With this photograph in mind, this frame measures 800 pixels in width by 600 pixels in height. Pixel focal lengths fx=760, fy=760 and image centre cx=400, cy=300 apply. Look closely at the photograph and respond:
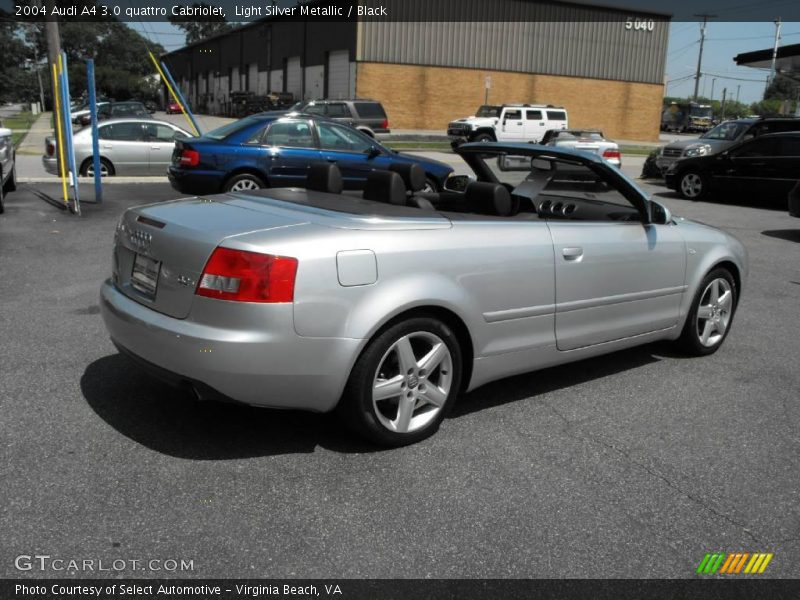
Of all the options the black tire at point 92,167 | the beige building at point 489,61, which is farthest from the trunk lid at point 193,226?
A: the beige building at point 489,61

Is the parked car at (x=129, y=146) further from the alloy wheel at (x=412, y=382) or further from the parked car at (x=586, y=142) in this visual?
the alloy wheel at (x=412, y=382)

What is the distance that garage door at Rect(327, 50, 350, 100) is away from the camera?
45.2 meters

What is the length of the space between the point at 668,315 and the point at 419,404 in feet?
6.99

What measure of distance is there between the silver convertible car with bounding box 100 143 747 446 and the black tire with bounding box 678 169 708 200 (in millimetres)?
12743

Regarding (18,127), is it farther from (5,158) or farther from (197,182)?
(197,182)

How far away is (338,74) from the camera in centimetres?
4647

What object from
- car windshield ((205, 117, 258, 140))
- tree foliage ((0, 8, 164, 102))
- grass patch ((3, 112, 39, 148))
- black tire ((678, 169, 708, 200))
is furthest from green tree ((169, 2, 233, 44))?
car windshield ((205, 117, 258, 140))

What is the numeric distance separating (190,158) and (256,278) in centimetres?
868

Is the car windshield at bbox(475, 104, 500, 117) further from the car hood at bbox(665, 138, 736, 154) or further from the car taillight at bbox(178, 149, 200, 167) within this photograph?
the car taillight at bbox(178, 149, 200, 167)

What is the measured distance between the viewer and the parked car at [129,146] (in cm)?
1530

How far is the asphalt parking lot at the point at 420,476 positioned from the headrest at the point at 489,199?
112 cm

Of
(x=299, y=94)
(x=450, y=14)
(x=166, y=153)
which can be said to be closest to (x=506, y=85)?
(x=450, y=14)

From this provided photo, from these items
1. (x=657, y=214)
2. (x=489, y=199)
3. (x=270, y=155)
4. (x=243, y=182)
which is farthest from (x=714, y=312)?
(x=243, y=182)

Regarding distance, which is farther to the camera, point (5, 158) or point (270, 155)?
point (5, 158)
